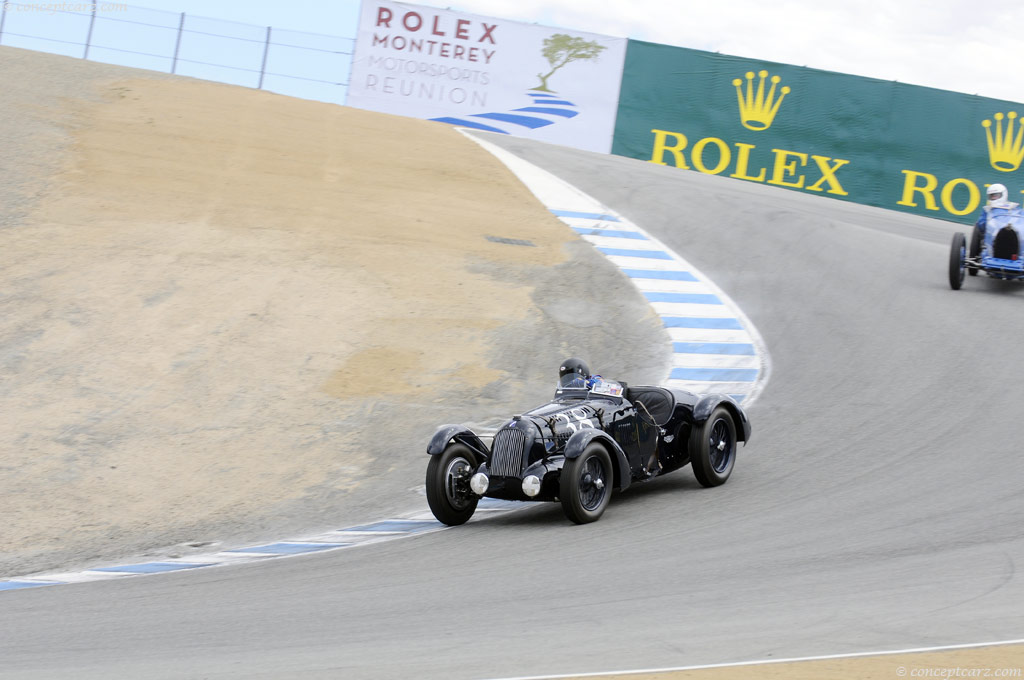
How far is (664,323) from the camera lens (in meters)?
14.4

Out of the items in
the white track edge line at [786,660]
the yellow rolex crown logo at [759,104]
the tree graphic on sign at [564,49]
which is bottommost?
the white track edge line at [786,660]

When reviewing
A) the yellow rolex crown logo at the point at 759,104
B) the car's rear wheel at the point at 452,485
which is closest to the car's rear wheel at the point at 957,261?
the yellow rolex crown logo at the point at 759,104

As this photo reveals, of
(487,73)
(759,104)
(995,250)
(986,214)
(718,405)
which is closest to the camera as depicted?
(718,405)

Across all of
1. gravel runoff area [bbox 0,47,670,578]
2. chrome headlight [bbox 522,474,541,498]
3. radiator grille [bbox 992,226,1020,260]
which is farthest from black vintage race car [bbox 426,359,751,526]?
→ radiator grille [bbox 992,226,1020,260]

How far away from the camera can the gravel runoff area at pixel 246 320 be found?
9.98m

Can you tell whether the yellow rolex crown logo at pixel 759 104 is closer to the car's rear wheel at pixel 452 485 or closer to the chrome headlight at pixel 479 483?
the car's rear wheel at pixel 452 485

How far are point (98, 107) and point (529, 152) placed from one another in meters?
8.84

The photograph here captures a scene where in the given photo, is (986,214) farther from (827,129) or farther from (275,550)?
(275,550)

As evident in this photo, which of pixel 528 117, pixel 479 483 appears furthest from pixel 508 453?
pixel 528 117

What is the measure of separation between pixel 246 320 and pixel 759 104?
15.1 meters

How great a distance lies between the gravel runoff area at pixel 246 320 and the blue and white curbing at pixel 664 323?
353 millimetres

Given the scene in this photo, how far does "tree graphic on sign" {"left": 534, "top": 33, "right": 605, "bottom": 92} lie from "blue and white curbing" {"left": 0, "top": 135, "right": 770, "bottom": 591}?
295cm

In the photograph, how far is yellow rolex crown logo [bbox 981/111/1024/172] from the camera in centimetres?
2356

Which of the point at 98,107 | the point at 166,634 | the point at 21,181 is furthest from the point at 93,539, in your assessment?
the point at 98,107
